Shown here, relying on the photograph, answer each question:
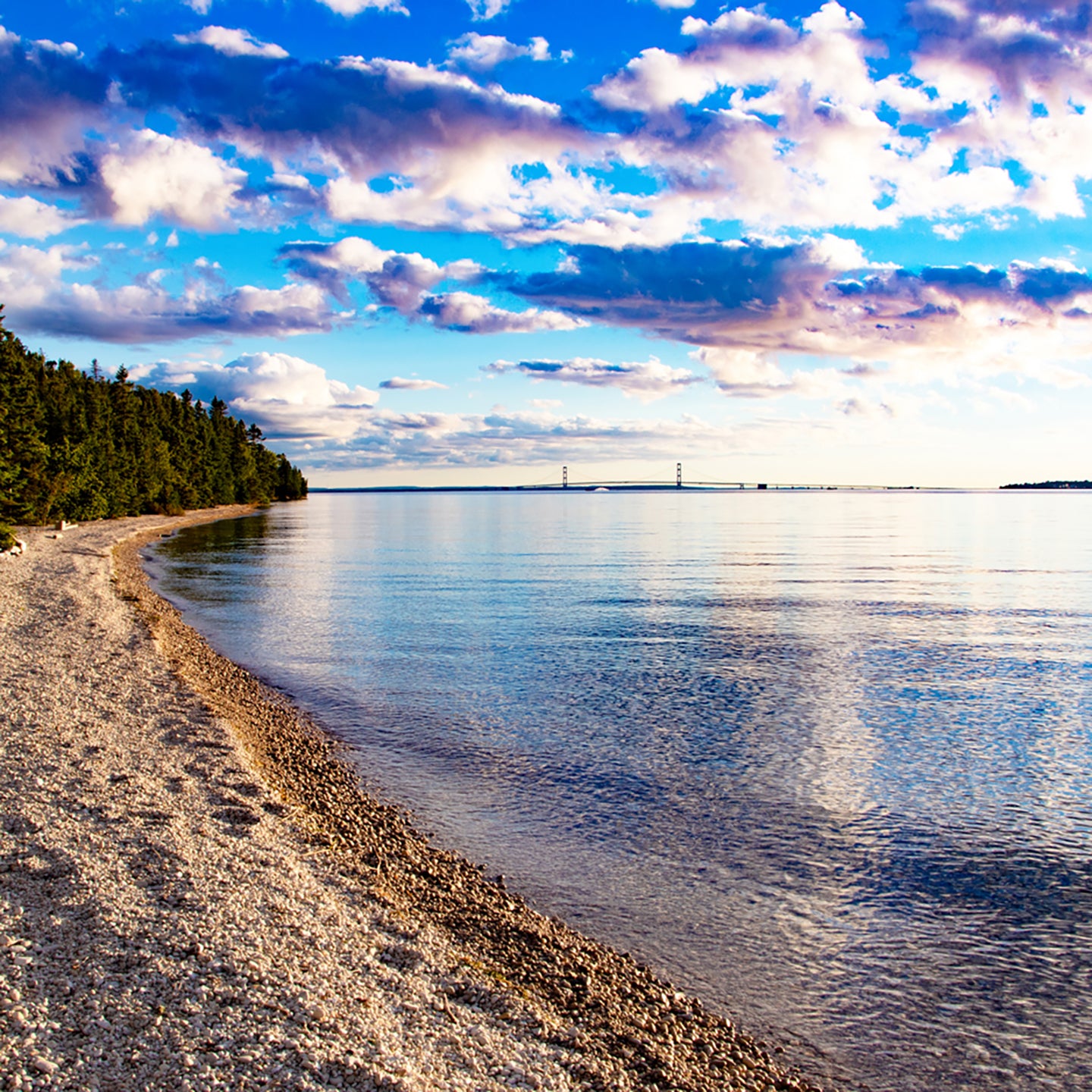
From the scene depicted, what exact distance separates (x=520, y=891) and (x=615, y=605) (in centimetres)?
2854

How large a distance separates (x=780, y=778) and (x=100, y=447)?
94.1 metres

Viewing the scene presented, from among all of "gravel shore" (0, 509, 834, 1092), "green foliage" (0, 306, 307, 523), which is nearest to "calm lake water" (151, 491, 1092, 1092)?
"gravel shore" (0, 509, 834, 1092)

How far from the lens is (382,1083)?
246 inches

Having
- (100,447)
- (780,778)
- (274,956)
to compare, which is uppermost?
(100,447)

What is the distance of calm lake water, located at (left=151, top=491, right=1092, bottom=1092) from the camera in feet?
30.3

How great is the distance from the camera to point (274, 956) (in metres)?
8.05

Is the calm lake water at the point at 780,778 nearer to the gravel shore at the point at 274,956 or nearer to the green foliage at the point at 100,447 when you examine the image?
the gravel shore at the point at 274,956

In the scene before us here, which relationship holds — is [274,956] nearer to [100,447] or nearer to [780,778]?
[780,778]

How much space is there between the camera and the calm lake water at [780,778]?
9234 mm

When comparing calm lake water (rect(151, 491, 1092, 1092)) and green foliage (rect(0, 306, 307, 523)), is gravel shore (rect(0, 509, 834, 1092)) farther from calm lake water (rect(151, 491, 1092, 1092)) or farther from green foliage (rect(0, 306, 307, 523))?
green foliage (rect(0, 306, 307, 523))

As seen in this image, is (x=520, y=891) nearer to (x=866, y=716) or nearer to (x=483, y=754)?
(x=483, y=754)

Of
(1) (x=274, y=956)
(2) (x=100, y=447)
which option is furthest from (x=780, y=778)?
(2) (x=100, y=447)

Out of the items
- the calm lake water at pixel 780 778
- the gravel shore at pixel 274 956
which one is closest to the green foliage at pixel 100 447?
the calm lake water at pixel 780 778

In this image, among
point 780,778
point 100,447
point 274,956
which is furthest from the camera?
point 100,447
